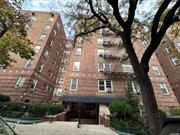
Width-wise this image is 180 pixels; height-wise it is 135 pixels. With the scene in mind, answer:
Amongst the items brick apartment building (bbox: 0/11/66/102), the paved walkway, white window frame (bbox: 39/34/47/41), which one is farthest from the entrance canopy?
white window frame (bbox: 39/34/47/41)

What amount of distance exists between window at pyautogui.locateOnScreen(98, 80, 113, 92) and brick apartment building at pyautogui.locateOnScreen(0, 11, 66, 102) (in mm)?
9362

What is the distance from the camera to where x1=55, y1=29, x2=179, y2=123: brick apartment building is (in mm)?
22516

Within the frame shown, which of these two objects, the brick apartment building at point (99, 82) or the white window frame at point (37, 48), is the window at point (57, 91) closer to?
the brick apartment building at point (99, 82)

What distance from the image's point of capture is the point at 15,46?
634 inches

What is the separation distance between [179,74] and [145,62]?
23.5 meters

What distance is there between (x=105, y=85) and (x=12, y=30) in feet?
47.3

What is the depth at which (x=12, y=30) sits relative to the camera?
1335 cm

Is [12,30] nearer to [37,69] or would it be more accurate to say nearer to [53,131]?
[53,131]

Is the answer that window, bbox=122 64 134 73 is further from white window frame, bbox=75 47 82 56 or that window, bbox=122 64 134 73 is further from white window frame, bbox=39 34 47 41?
white window frame, bbox=39 34 47 41

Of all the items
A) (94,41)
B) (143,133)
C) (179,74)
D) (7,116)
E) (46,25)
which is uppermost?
(46,25)

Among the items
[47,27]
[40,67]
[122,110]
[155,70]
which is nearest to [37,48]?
[40,67]

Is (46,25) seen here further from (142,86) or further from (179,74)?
(142,86)

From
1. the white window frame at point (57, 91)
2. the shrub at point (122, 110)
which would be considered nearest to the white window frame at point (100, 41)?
the white window frame at point (57, 91)

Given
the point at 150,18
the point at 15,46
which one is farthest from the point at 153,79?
the point at 15,46
